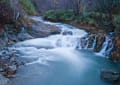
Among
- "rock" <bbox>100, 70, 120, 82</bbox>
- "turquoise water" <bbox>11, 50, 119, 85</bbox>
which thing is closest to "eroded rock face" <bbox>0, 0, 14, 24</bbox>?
"turquoise water" <bbox>11, 50, 119, 85</bbox>

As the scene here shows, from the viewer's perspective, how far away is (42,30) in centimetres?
1583

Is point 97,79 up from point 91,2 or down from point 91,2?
down

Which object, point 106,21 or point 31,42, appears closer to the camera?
point 31,42

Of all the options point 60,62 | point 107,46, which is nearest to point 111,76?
point 60,62

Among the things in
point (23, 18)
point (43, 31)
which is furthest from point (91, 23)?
point (23, 18)

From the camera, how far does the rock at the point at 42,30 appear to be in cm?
1530

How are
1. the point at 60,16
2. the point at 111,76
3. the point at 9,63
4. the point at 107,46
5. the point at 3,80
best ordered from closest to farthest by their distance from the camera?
the point at 3,80 → the point at 111,76 → the point at 9,63 → the point at 107,46 → the point at 60,16

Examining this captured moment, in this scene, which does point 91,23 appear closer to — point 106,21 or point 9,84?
point 106,21

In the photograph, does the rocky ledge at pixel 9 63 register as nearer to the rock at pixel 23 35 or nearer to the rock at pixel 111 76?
the rock at pixel 23 35

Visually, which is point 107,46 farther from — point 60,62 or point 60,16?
point 60,16

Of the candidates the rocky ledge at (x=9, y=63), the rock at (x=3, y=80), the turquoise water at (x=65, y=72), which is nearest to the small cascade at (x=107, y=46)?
the turquoise water at (x=65, y=72)

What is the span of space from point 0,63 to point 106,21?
31.8ft

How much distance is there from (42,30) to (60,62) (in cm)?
530

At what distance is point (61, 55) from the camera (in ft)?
39.7
